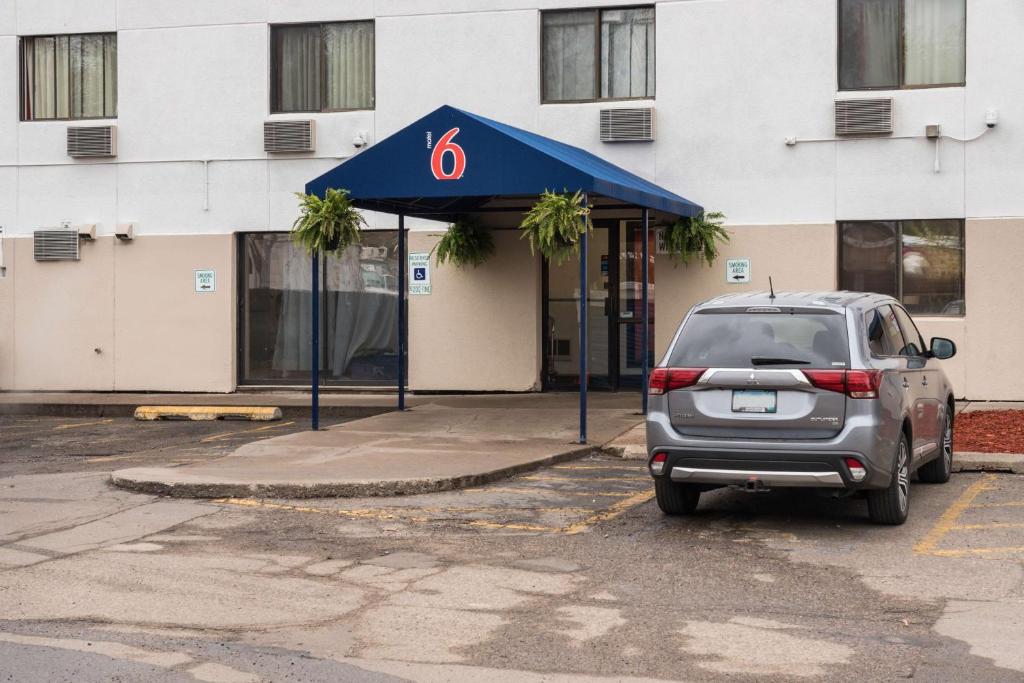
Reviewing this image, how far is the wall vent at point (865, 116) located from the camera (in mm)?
17422

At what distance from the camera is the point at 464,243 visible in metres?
18.7

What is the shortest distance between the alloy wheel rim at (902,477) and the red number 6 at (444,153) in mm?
6145

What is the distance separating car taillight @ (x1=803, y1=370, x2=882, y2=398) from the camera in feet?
28.2

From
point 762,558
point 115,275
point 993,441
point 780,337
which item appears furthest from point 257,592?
point 115,275

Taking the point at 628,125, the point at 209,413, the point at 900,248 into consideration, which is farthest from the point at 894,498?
the point at 209,413

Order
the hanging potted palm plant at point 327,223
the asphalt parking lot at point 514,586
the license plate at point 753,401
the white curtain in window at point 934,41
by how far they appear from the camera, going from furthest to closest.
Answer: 1. the white curtain in window at point 934,41
2. the hanging potted palm plant at point 327,223
3. the license plate at point 753,401
4. the asphalt parking lot at point 514,586

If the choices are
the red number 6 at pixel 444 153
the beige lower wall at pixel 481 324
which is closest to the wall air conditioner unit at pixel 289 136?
the beige lower wall at pixel 481 324

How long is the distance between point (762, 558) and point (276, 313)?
13.3 meters

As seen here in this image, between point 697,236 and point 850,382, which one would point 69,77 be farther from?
point 850,382

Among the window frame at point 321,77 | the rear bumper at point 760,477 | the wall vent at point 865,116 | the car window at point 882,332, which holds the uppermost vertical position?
the window frame at point 321,77

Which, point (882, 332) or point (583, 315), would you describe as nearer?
point (882, 332)

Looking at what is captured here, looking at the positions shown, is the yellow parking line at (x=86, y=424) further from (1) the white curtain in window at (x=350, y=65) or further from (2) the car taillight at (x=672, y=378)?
(2) the car taillight at (x=672, y=378)

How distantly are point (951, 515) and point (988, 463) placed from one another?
2514 mm

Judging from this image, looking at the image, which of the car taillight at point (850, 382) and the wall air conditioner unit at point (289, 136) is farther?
the wall air conditioner unit at point (289, 136)
